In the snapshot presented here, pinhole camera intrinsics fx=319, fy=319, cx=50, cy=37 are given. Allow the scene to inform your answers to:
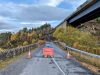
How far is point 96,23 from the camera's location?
251 ft

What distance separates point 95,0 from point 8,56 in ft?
36.9

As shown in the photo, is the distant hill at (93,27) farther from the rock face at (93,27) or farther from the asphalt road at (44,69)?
the asphalt road at (44,69)

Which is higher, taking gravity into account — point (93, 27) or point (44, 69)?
point (93, 27)

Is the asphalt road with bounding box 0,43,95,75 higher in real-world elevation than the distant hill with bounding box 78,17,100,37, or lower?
lower

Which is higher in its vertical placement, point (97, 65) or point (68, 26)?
point (68, 26)

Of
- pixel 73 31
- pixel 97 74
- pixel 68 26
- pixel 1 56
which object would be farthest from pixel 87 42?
pixel 97 74

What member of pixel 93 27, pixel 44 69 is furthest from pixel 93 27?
pixel 44 69

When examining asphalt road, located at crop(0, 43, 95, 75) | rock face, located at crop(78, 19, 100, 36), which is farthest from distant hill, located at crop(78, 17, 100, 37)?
asphalt road, located at crop(0, 43, 95, 75)

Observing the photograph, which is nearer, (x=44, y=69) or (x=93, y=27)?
(x=44, y=69)

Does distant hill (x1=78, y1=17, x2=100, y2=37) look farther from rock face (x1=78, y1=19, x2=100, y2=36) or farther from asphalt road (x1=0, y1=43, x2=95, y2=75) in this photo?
asphalt road (x1=0, y1=43, x2=95, y2=75)

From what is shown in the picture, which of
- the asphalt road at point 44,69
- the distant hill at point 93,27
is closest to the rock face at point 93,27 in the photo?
the distant hill at point 93,27

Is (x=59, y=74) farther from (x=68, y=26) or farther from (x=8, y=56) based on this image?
(x=68, y=26)

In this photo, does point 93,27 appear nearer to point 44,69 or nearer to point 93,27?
point 93,27

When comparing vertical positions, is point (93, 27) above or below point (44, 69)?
above
